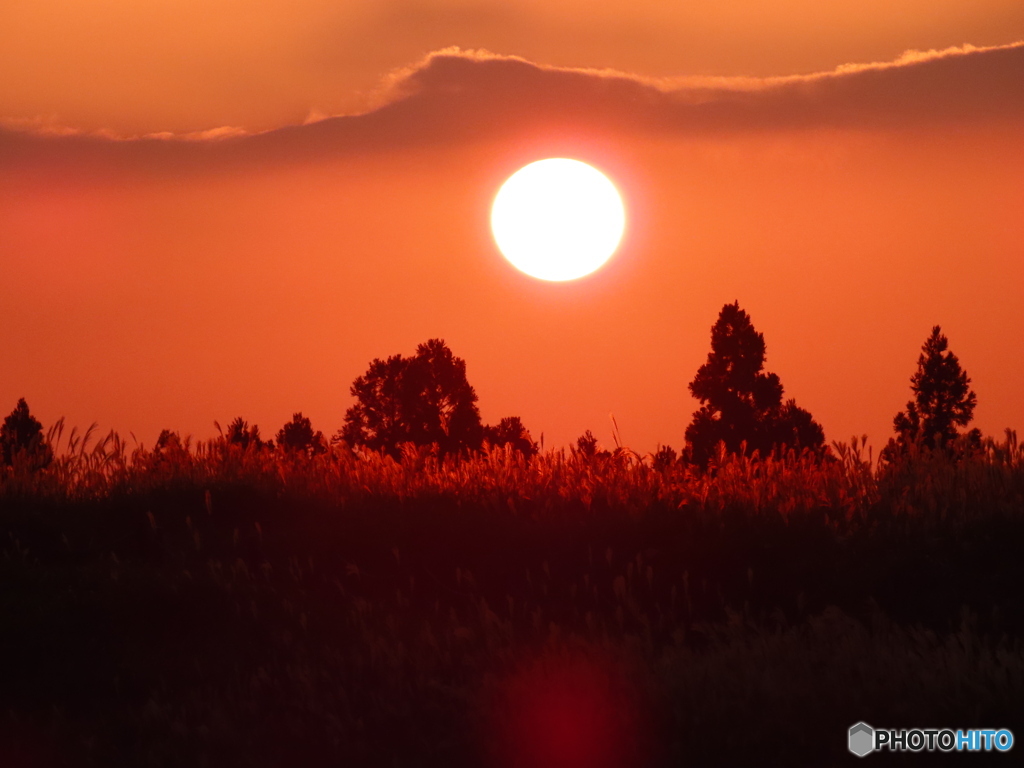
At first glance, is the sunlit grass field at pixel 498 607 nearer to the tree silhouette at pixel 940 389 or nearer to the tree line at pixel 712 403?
the tree line at pixel 712 403

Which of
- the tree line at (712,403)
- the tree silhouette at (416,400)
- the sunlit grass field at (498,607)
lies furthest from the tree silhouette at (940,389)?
the sunlit grass field at (498,607)

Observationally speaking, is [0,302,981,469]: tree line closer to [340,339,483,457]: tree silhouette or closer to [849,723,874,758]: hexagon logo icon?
[340,339,483,457]: tree silhouette

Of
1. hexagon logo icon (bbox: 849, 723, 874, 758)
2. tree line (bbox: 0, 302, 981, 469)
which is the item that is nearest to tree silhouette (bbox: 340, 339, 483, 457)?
tree line (bbox: 0, 302, 981, 469)

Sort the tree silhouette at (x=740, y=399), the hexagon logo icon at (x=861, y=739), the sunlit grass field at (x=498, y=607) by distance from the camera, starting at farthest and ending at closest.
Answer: the tree silhouette at (x=740, y=399) < the sunlit grass field at (x=498, y=607) < the hexagon logo icon at (x=861, y=739)

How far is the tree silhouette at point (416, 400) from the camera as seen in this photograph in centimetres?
4291

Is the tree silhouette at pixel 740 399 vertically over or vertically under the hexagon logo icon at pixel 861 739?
under

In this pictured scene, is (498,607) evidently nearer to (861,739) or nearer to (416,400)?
(861,739)

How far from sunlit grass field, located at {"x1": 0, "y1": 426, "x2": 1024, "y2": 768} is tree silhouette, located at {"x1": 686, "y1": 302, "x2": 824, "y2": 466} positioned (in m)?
28.3

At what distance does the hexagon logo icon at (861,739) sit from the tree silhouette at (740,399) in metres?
33.2

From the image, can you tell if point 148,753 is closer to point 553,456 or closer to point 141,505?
point 141,505

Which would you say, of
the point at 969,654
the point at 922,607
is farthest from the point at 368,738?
the point at 922,607

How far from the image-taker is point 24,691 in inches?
314


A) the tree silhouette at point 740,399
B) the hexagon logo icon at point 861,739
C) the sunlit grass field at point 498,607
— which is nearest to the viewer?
the hexagon logo icon at point 861,739

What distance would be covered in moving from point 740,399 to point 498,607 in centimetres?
3283
